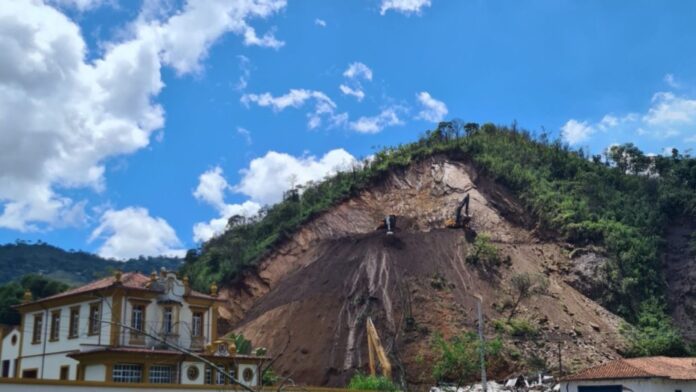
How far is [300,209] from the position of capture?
84312 millimetres

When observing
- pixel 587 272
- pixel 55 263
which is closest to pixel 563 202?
pixel 587 272

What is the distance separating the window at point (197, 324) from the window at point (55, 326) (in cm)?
644

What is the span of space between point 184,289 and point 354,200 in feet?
146

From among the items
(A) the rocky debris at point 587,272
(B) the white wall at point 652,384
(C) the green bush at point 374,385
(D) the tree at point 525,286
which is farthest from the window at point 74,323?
(A) the rocky debris at point 587,272

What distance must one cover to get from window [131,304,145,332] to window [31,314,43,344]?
497 cm

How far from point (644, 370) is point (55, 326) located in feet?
99.8

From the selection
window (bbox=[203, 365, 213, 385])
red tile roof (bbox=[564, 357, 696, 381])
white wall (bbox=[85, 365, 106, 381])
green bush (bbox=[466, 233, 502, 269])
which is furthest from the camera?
green bush (bbox=[466, 233, 502, 269])

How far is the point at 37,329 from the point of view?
37375 millimetres

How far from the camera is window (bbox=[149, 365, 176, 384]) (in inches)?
1313

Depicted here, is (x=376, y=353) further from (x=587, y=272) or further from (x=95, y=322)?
(x=587, y=272)

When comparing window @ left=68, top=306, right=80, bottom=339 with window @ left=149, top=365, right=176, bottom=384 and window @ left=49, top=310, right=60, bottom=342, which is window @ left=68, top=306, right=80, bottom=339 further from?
window @ left=149, top=365, right=176, bottom=384

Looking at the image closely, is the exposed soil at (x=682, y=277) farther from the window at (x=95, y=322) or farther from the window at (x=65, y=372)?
the window at (x=65, y=372)

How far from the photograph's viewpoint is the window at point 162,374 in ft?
109

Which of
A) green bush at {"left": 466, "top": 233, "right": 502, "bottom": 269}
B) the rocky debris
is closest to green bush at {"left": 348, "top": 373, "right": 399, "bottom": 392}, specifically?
green bush at {"left": 466, "top": 233, "right": 502, "bottom": 269}
